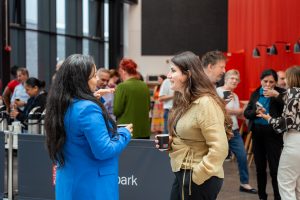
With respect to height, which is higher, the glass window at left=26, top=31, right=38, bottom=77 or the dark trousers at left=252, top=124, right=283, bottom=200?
the glass window at left=26, top=31, right=38, bottom=77

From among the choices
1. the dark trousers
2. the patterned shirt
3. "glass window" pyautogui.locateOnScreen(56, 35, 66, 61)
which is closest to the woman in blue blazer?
the patterned shirt

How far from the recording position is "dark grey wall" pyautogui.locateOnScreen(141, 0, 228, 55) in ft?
78.4

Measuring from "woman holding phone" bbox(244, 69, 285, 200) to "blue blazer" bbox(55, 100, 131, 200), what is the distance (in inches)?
119

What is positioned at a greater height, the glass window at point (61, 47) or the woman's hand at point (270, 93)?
the glass window at point (61, 47)

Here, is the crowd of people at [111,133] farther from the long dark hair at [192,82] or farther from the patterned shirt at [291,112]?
the patterned shirt at [291,112]

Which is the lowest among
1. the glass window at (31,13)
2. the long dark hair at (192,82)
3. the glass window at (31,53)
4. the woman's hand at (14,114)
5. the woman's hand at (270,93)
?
the woman's hand at (14,114)

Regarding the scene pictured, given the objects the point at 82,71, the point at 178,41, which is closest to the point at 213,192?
A: the point at 82,71

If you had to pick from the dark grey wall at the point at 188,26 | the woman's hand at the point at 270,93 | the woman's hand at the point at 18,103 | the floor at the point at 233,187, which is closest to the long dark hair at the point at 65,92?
the woman's hand at the point at 270,93

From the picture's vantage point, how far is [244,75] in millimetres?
14680

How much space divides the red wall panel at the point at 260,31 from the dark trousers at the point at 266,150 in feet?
20.1

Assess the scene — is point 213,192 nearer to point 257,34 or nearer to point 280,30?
point 280,30

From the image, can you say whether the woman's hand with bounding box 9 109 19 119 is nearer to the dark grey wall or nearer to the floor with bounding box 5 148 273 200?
the floor with bounding box 5 148 273 200

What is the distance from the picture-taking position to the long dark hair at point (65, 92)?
3.50m

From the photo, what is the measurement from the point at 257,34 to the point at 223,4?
9.95 meters
